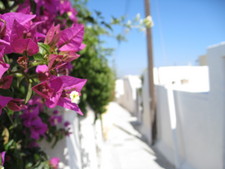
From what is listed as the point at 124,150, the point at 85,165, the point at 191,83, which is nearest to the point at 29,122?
the point at 85,165

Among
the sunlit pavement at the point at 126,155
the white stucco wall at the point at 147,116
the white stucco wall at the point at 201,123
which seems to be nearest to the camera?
the white stucco wall at the point at 201,123

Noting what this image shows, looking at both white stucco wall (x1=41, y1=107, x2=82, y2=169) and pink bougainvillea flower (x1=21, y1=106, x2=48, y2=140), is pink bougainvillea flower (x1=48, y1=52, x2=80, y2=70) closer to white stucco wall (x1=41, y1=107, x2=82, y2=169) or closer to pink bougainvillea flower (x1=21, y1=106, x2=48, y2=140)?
pink bougainvillea flower (x1=21, y1=106, x2=48, y2=140)

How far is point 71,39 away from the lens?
437 mm

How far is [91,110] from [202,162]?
138 cm

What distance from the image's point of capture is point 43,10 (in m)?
0.87

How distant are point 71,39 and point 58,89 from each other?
125 millimetres

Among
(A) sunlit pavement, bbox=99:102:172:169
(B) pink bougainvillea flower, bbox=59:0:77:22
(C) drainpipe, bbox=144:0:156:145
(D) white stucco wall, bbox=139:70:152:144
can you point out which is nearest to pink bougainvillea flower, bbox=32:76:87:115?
(B) pink bougainvillea flower, bbox=59:0:77:22

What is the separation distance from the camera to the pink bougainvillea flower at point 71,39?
0.43 m

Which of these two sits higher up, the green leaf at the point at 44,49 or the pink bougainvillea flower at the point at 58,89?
the green leaf at the point at 44,49

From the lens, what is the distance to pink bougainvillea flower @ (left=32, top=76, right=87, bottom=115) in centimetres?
36

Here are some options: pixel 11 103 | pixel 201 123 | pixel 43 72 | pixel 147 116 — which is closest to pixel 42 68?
pixel 43 72

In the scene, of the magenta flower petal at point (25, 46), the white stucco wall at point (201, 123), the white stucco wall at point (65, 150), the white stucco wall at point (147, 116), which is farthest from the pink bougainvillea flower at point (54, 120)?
the white stucco wall at point (147, 116)

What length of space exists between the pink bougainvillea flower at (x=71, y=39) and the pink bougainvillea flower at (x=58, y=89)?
8 centimetres

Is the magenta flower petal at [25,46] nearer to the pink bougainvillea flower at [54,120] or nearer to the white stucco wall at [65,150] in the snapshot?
the pink bougainvillea flower at [54,120]
